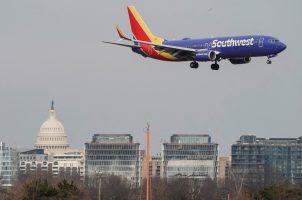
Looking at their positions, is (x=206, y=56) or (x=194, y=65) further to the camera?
(x=194, y=65)

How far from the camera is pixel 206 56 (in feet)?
592

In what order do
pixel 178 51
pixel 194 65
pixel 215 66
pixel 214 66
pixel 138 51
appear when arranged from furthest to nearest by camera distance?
1. pixel 138 51
2. pixel 178 51
3. pixel 194 65
4. pixel 215 66
5. pixel 214 66

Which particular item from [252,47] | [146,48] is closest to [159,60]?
[146,48]

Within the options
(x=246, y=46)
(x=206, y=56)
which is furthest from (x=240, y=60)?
(x=206, y=56)

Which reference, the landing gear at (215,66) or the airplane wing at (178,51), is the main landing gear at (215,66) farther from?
the airplane wing at (178,51)

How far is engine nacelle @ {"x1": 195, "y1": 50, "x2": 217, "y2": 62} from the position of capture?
180250mm

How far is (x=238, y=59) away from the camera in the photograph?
181 metres

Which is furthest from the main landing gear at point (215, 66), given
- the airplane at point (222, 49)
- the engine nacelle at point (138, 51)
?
the engine nacelle at point (138, 51)

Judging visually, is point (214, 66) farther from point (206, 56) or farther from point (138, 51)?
point (138, 51)

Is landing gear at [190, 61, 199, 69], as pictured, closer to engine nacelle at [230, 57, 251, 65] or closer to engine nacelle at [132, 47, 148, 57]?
engine nacelle at [230, 57, 251, 65]

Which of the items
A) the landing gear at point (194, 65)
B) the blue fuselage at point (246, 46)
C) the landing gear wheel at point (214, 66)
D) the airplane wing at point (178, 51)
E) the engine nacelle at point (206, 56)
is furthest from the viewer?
the airplane wing at point (178, 51)

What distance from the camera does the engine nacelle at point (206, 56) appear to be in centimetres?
18025

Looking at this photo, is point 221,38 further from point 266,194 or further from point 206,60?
point 266,194

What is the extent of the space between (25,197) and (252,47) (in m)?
29.3
